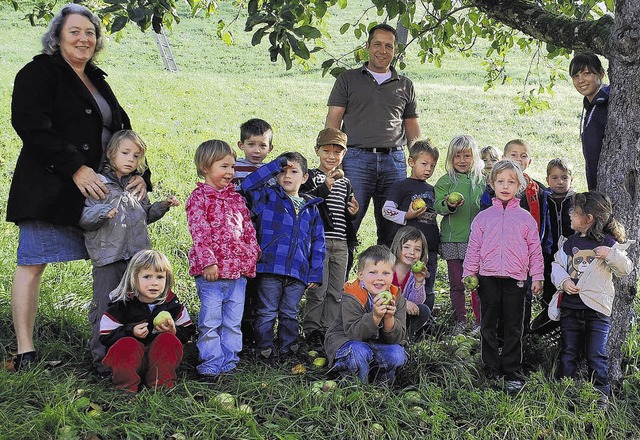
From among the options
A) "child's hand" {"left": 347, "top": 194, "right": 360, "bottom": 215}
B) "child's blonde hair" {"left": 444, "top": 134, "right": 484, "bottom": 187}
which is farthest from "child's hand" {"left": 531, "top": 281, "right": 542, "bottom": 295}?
"child's hand" {"left": 347, "top": 194, "right": 360, "bottom": 215}

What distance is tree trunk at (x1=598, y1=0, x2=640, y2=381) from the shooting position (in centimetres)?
460

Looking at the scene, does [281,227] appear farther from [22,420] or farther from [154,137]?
[154,137]

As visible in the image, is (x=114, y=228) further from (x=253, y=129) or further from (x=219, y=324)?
(x=253, y=129)

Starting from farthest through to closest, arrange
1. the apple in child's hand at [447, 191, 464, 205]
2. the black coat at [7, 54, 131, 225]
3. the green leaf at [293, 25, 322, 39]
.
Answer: the apple in child's hand at [447, 191, 464, 205]
the green leaf at [293, 25, 322, 39]
the black coat at [7, 54, 131, 225]

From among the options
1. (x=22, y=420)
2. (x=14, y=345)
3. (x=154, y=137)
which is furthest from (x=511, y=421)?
(x=154, y=137)

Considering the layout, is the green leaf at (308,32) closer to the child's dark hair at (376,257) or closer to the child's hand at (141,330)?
the child's dark hair at (376,257)

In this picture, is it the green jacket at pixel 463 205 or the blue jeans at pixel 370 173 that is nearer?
the green jacket at pixel 463 205

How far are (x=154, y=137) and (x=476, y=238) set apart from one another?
26.3 feet

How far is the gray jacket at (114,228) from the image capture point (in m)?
4.50

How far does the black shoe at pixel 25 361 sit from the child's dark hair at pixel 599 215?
362cm

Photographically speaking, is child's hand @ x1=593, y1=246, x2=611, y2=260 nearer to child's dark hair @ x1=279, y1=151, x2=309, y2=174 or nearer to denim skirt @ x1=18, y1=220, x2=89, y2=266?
child's dark hair @ x1=279, y1=151, x2=309, y2=174

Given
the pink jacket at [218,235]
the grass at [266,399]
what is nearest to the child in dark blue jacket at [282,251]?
the pink jacket at [218,235]

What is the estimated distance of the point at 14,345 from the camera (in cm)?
501

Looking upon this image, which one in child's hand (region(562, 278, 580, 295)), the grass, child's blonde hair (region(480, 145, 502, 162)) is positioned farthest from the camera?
child's blonde hair (region(480, 145, 502, 162))
